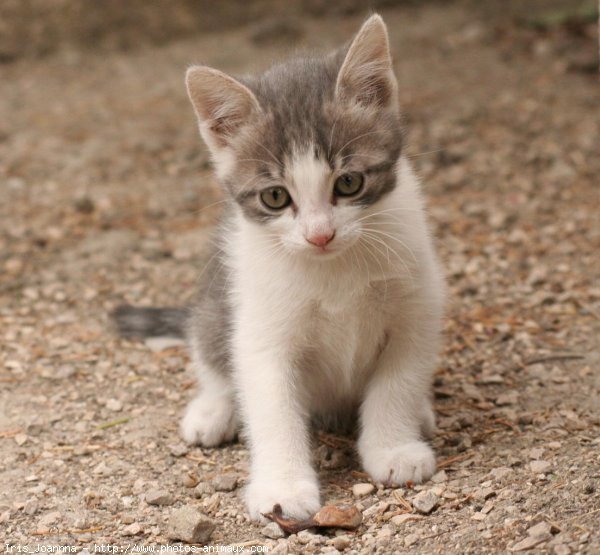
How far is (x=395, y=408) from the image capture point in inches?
128

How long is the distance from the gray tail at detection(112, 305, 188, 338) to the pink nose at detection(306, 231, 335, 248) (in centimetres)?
155

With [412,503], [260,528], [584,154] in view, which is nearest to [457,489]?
[412,503]

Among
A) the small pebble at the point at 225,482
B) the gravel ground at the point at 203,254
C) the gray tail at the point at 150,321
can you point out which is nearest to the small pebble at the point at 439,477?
the gravel ground at the point at 203,254

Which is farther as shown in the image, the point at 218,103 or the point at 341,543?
the point at 218,103

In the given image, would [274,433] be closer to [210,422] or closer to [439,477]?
[210,422]

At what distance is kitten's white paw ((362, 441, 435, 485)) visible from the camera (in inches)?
122

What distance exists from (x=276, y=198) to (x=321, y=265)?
0.31 m

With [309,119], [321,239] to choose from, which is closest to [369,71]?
[309,119]

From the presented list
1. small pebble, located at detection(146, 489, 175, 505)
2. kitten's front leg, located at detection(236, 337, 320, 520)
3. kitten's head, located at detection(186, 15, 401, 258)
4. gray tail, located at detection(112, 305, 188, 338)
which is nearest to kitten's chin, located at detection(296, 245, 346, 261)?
kitten's head, located at detection(186, 15, 401, 258)

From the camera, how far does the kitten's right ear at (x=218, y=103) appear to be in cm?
301

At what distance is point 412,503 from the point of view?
2947mm

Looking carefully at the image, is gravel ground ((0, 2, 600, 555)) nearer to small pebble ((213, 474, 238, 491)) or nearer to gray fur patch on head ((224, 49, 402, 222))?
small pebble ((213, 474, 238, 491))

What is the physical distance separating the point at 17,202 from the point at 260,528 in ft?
11.9

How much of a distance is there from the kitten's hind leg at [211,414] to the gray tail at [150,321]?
0.57 m
